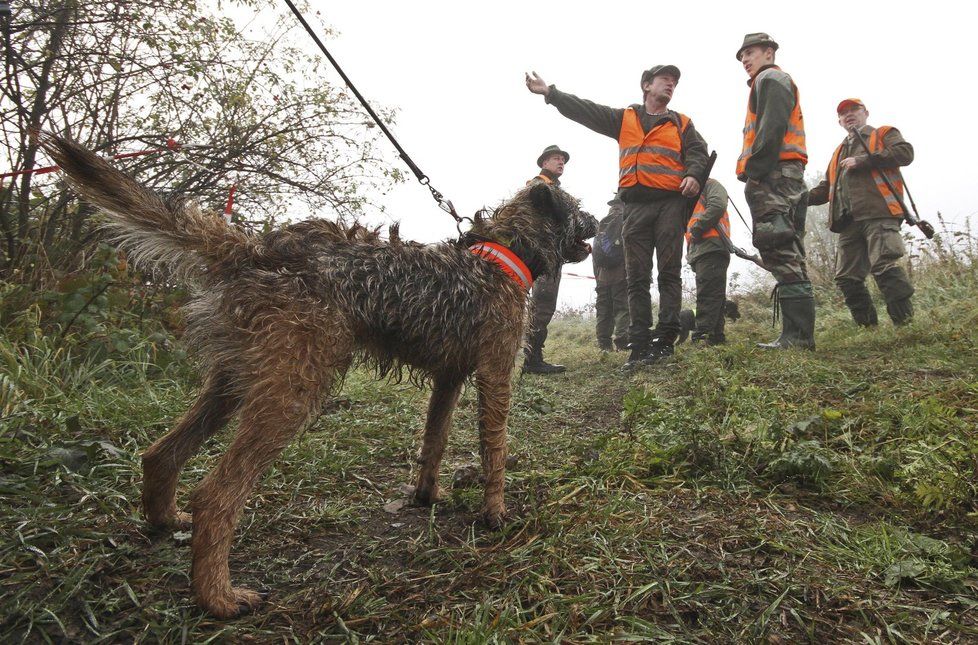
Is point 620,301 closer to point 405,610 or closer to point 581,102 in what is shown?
point 581,102

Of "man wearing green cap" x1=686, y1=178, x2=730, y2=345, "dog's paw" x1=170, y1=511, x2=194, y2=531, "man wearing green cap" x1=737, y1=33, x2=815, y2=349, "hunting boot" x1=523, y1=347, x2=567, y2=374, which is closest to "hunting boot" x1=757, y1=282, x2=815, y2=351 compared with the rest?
"man wearing green cap" x1=737, y1=33, x2=815, y2=349

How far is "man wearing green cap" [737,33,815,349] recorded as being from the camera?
590cm

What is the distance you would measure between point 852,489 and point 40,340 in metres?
5.03

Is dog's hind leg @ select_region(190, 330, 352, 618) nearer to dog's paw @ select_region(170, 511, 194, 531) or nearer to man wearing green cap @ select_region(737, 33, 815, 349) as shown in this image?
dog's paw @ select_region(170, 511, 194, 531)

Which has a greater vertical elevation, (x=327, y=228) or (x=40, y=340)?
(x=327, y=228)

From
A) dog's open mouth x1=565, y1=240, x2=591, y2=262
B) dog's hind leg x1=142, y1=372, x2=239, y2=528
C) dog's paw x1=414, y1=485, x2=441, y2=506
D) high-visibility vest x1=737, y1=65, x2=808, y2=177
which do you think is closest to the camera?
dog's hind leg x1=142, y1=372, x2=239, y2=528

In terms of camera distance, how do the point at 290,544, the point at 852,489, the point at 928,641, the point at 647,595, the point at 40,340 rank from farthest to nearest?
the point at 40,340
the point at 852,489
the point at 290,544
the point at 647,595
the point at 928,641

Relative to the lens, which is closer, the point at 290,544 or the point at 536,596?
the point at 536,596

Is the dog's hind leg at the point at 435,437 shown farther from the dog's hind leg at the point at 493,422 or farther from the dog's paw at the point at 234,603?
the dog's paw at the point at 234,603

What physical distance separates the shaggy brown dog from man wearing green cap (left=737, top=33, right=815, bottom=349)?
4768 millimetres

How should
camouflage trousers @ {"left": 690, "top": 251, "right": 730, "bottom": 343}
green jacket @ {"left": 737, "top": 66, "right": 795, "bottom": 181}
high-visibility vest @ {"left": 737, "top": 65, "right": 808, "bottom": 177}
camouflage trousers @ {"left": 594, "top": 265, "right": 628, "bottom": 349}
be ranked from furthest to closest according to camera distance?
camouflage trousers @ {"left": 594, "top": 265, "right": 628, "bottom": 349}, camouflage trousers @ {"left": 690, "top": 251, "right": 730, "bottom": 343}, high-visibility vest @ {"left": 737, "top": 65, "right": 808, "bottom": 177}, green jacket @ {"left": 737, "top": 66, "right": 795, "bottom": 181}

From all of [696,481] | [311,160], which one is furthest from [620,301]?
[696,481]

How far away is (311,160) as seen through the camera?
589 cm

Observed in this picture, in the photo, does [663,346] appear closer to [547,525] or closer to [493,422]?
[493,422]
